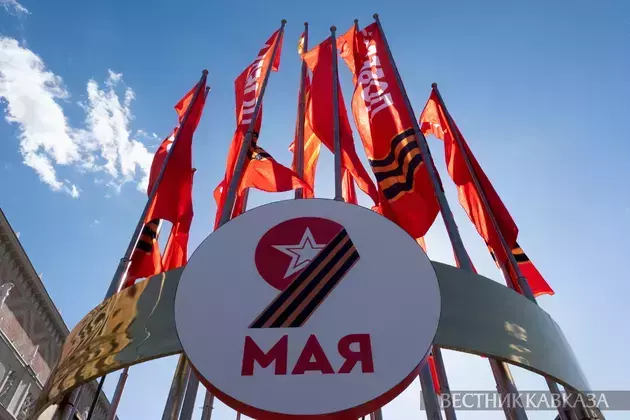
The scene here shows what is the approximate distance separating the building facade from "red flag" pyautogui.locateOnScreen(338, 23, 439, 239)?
19057 mm

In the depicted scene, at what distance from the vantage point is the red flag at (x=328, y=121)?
8.76m

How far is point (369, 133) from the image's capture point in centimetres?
914

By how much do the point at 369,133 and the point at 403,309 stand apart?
5.19 metres

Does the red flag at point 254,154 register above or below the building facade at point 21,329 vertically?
below

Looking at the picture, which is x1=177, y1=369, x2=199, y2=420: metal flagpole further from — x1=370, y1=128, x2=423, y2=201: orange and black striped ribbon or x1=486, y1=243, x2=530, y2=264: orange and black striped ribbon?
x1=486, y1=243, x2=530, y2=264: orange and black striped ribbon

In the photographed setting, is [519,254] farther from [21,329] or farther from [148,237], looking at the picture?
[21,329]

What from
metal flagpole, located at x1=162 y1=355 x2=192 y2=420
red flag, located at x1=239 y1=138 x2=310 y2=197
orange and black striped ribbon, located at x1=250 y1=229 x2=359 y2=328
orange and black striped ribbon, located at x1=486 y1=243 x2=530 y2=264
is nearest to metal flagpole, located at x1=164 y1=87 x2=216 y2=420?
metal flagpole, located at x1=162 y1=355 x2=192 y2=420

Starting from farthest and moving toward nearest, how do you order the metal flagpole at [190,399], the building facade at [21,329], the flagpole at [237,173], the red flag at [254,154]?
the building facade at [21,329] → the red flag at [254,154] → the flagpole at [237,173] → the metal flagpole at [190,399]

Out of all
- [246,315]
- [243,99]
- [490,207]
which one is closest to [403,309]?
[246,315]

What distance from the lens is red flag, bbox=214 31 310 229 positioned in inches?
319

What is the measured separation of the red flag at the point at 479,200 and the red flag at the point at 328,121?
5.23ft

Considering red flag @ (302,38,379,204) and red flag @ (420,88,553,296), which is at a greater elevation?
red flag @ (302,38,379,204)

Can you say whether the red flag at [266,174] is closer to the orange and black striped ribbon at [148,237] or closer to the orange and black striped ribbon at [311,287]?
the orange and black striped ribbon at [148,237]

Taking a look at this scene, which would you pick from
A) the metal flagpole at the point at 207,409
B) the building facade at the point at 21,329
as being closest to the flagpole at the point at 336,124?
the metal flagpole at the point at 207,409
